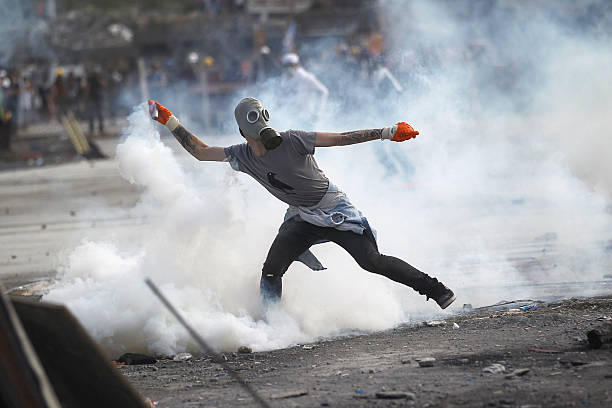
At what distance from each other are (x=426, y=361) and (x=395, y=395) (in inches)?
23.5

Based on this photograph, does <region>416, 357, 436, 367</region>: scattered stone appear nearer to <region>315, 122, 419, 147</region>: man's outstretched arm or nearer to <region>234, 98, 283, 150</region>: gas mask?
<region>315, 122, 419, 147</region>: man's outstretched arm

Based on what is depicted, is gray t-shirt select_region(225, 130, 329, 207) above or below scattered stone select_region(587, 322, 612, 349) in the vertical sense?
above

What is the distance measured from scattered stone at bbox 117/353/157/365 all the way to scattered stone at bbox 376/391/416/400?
186 centimetres

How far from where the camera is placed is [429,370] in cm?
425

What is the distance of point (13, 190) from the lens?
15.0m

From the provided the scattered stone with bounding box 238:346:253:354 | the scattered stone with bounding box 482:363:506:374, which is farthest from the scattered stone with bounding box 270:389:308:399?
the scattered stone with bounding box 238:346:253:354

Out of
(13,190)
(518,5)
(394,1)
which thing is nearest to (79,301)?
(13,190)

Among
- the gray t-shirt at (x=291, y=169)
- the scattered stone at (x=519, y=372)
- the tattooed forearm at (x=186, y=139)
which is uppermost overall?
the tattooed forearm at (x=186, y=139)

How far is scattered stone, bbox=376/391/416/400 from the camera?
3.81m

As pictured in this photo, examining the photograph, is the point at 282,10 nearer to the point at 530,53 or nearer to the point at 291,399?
the point at 530,53

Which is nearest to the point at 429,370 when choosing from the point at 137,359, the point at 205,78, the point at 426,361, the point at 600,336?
the point at 426,361

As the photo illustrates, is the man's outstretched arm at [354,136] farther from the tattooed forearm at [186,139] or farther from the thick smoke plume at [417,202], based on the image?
the thick smoke plume at [417,202]

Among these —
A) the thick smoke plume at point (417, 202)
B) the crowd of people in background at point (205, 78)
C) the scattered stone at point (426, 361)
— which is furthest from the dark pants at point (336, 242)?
the crowd of people in background at point (205, 78)

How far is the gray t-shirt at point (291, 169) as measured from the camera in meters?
5.17
